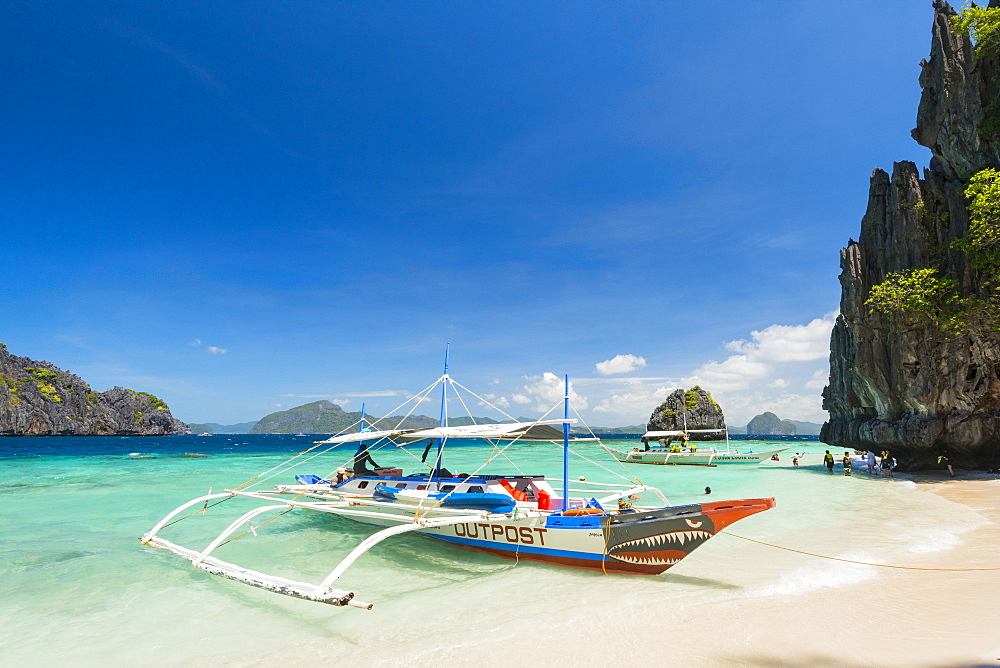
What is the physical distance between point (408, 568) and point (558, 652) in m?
5.87

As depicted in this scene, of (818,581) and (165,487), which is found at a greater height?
(818,581)

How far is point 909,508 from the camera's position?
17391 millimetres

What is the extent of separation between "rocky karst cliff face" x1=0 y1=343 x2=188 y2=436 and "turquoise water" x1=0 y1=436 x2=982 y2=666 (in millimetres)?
141609

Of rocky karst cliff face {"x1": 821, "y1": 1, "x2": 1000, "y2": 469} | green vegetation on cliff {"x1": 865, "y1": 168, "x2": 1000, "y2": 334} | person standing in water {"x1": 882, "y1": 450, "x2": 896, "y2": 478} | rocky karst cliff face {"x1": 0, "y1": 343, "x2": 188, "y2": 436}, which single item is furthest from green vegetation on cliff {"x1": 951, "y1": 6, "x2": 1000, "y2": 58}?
rocky karst cliff face {"x1": 0, "y1": 343, "x2": 188, "y2": 436}

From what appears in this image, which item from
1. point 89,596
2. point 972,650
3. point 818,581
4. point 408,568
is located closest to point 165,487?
point 89,596

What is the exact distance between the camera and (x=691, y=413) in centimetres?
12225

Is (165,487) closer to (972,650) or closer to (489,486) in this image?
(489,486)

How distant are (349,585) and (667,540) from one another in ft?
22.9

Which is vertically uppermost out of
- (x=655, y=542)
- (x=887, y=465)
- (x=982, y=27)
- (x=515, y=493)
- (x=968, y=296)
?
(x=982, y=27)

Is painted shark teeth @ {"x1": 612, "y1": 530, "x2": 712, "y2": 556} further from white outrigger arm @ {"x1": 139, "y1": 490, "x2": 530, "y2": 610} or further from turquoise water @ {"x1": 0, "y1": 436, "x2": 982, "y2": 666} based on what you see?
white outrigger arm @ {"x1": 139, "y1": 490, "x2": 530, "y2": 610}

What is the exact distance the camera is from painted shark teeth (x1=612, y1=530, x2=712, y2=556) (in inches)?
370

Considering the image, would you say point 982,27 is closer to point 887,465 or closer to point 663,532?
point 887,465

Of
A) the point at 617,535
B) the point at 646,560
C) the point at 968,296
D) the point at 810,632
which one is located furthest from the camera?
the point at 968,296

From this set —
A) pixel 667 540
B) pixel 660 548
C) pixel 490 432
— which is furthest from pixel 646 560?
pixel 490 432
